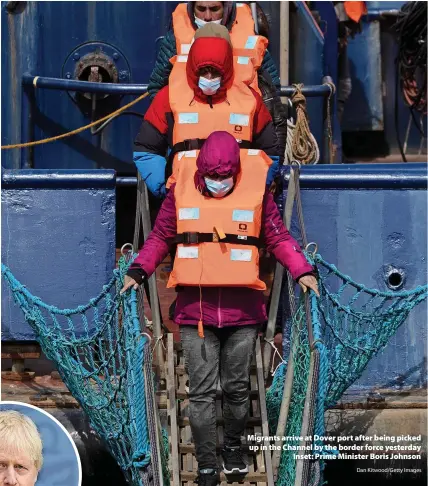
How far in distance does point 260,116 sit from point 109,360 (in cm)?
175

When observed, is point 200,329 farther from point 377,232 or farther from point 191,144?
point 377,232

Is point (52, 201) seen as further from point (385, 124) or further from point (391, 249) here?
point (385, 124)

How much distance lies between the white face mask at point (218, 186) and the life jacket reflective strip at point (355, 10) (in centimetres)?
504

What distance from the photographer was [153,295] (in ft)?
23.4

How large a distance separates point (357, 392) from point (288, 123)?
2.00 meters

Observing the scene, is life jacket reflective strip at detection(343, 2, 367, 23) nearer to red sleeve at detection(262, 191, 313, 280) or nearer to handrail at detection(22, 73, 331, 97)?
handrail at detection(22, 73, 331, 97)

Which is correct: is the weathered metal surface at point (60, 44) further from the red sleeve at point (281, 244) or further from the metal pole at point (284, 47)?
the red sleeve at point (281, 244)

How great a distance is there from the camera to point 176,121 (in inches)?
273

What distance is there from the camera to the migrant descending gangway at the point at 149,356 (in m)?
6.05

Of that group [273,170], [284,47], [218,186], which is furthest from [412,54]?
[218,186]

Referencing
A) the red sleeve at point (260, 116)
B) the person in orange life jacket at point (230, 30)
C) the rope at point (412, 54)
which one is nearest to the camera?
the red sleeve at point (260, 116)

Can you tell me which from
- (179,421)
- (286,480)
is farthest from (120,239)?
(286,480)

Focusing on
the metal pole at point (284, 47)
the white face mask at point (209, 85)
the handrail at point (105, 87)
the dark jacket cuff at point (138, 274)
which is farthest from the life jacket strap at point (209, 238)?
the metal pole at point (284, 47)

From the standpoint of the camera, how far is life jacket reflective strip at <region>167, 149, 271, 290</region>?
6.19 metres
